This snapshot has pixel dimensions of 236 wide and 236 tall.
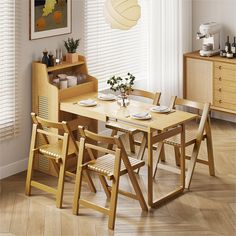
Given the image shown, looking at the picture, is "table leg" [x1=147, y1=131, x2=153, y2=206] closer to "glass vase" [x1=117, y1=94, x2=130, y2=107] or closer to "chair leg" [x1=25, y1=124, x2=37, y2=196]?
"glass vase" [x1=117, y1=94, x2=130, y2=107]

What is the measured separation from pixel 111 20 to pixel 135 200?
5.40 ft

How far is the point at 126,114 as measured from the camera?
6.23 m

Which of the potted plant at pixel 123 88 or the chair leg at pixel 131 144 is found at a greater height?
the potted plant at pixel 123 88

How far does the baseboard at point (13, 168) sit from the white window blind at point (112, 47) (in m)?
1.48

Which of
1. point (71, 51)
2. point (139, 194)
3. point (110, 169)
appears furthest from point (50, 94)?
point (139, 194)

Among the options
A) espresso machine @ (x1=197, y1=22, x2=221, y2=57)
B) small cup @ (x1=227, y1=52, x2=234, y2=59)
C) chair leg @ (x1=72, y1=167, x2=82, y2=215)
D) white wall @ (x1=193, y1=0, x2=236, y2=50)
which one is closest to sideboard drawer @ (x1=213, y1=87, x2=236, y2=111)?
small cup @ (x1=227, y1=52, x2=234, y2=59)

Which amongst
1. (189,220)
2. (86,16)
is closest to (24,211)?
(189,220)

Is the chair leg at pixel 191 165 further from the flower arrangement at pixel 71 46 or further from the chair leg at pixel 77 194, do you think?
the flower arrangement at pixel 71 46

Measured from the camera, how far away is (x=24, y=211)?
19.2ft

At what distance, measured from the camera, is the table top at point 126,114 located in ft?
19.5

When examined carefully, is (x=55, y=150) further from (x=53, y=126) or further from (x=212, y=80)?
(x=212, y=80)

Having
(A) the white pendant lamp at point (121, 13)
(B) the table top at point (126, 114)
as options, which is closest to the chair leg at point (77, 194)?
(B) the table top at point (126, 114)

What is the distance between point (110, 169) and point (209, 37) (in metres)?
3.40

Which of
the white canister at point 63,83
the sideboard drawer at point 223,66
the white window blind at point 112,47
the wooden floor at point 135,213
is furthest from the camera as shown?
the sideboard drawer at point 223,66
